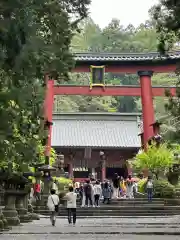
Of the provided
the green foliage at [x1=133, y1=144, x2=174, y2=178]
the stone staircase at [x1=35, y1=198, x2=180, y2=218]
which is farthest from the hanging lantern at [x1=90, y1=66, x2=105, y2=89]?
the stone staircase at [x1=35, y1=198, x2=180, y2=218]

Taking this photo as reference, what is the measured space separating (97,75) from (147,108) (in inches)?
149

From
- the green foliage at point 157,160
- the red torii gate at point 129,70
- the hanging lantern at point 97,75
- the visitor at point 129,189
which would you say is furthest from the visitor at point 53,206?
the hanging lantern at point 97,75

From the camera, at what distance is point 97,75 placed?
2980 cm

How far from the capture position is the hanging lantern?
1174 inches

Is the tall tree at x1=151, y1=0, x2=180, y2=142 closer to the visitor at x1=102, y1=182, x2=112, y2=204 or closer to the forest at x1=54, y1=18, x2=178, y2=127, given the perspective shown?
the visitor at x1=102, y1=182, x2=112, y2=204

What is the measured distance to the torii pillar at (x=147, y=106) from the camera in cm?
2947

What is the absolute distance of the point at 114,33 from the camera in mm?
67438

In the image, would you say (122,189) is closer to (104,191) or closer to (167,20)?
(104,191)

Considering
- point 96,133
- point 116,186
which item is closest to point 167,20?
point 116,186

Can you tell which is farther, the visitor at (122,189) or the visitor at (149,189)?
the visitor at (122,189)

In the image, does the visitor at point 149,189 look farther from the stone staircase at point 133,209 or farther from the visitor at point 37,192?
the visitor at point 37,192

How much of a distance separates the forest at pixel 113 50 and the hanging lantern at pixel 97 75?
63.1 ft

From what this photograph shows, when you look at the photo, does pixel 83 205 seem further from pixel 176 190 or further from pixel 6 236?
pixel 6 236

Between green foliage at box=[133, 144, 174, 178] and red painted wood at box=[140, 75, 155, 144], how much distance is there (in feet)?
11.6
